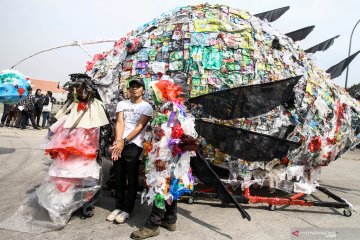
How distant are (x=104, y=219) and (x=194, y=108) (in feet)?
5.20

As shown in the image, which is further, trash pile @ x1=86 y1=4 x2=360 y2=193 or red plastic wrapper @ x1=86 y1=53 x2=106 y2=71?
red plastic wrapper @ x1=86 y1=53 x2=106 y2=71

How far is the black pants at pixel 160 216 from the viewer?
10.5 feet

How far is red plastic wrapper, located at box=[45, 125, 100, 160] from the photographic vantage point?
3.41 meters

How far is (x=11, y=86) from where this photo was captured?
540 centimetres

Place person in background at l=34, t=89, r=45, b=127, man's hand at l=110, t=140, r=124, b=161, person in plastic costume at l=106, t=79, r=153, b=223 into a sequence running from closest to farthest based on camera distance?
man's hand at l=110, t=140, r=124, b=161 < person in plastic costume at l=106, t=79, r=153, b=223 < person in background at l=34, t=89, r=45, b=127

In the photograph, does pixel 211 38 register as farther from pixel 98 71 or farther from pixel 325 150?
pixel 325 150

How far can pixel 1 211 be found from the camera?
3586 mm

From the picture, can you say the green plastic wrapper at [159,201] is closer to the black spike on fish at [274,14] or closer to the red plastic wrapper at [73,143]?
the red plastic wrapper at [73,143]

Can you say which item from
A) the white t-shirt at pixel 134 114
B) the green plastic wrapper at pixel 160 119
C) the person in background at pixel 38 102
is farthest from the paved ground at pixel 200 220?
the person in background at pixel 38 102

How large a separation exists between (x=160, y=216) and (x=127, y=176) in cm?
61

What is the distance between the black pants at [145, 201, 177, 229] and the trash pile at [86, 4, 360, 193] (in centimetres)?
81

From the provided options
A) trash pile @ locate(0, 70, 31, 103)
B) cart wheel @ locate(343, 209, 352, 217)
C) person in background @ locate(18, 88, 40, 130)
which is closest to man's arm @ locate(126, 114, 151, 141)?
cart wheel @ locate(343, 209, 352, 217)

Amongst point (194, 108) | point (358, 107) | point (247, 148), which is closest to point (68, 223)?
point (194, 108)

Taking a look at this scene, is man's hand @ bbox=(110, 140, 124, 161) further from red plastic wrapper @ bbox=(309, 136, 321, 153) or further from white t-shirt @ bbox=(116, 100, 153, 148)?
red plastic wrapper @ bbox=(309, 136, 321, 153)
